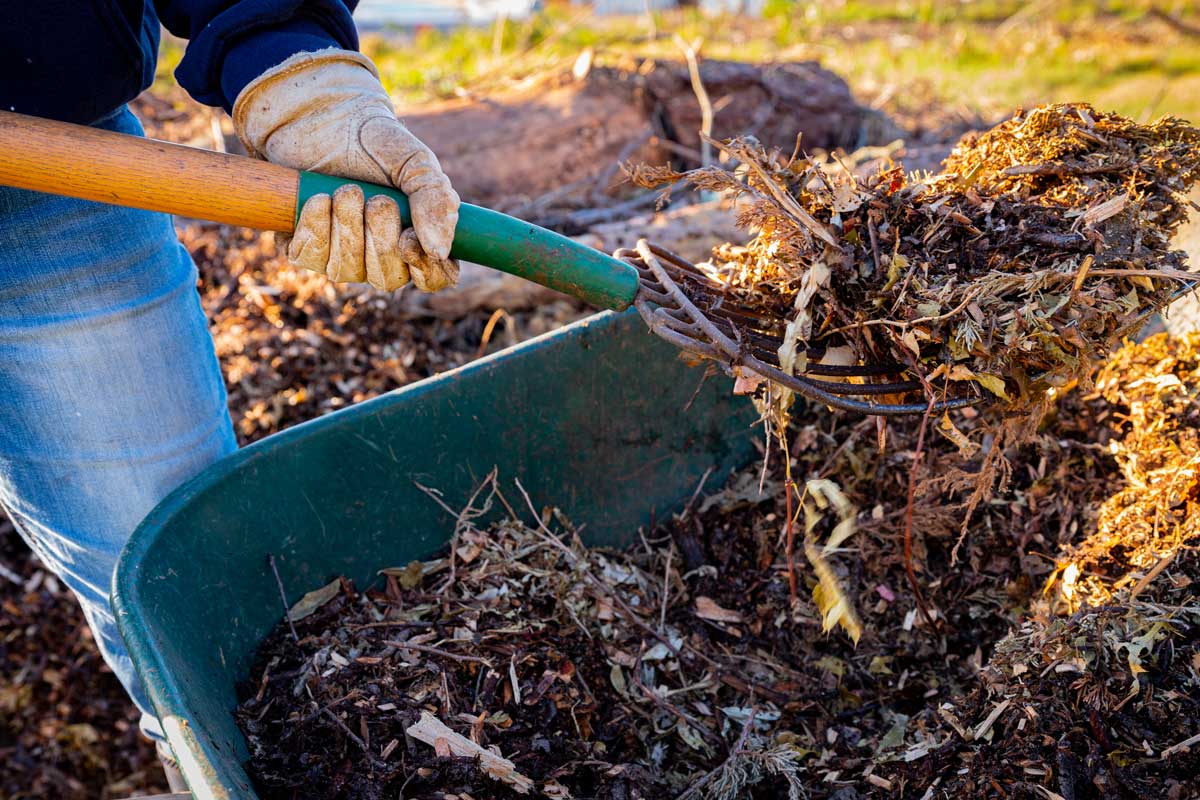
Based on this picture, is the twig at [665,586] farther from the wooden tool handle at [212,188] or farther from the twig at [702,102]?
the twig at [702,102]

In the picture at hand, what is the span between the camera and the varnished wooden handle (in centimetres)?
140

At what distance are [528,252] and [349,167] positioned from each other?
34cm

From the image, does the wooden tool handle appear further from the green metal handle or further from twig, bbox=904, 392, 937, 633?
twig, bbox=904, 392, 937, 633

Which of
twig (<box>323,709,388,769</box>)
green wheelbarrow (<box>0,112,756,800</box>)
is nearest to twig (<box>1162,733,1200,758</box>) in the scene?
green wheelbarrow (<box>0,112,756,800</box>)

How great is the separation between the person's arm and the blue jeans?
0.96ft

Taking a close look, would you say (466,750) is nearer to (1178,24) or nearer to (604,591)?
(604,591)

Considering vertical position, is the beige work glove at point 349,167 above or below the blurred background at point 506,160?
above

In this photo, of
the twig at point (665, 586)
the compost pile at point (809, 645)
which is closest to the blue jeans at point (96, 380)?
the compost pile at point (809, 645)

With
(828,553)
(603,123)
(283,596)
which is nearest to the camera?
(283,596)

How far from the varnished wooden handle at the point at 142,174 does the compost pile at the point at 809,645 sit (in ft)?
2.68

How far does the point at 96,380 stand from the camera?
1.70 m

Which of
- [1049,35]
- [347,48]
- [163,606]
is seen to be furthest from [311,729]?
Answer: [1049,35]

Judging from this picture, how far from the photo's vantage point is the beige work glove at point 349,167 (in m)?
1.53

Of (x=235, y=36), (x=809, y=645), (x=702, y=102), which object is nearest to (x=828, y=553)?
(x=809, y=645)
